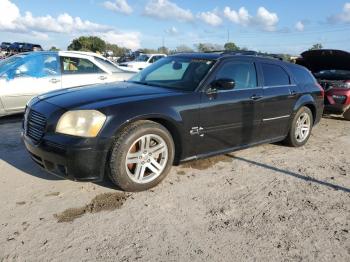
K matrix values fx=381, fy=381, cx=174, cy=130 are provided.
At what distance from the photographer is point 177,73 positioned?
5.18 meters

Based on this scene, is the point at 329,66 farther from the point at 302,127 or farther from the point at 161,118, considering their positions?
the point at 161,118

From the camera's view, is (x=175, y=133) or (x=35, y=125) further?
(x=175, y=133)

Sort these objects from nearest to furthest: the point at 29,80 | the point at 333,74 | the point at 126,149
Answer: the point at 126,149 → the point at 29,80 → the point at 333,74

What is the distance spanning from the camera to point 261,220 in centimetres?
368

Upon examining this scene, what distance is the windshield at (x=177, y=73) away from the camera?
4879 mm

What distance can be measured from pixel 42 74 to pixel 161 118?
4.67 m

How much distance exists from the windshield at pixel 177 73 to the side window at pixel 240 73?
20cm

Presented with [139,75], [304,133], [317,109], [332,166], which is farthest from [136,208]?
[317,109]

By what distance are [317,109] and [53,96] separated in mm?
4556

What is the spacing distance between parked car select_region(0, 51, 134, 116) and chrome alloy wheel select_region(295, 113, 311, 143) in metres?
4.40

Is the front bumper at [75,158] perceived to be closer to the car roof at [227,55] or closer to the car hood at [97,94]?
the car hood at [97,94]

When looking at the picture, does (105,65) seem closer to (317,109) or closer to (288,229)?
(317,109)

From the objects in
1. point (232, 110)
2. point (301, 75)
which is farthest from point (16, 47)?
point (232, 110)

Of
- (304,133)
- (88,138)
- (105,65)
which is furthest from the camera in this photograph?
(105,65)
